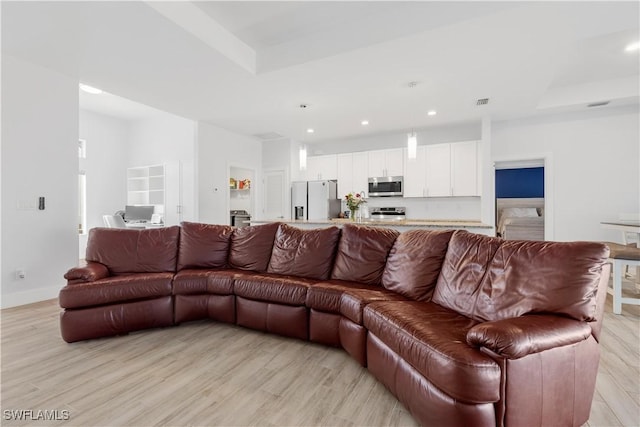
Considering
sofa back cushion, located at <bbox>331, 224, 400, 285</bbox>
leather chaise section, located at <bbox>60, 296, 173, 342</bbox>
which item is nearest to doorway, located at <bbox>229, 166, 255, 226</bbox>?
leather chaise section, located at <bbox>60, 296, 173, 342</bbox>

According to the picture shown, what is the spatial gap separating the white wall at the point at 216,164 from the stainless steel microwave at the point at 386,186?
9.06ft

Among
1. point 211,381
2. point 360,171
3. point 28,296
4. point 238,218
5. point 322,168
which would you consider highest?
point 322,168

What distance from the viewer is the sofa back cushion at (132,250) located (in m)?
2.91

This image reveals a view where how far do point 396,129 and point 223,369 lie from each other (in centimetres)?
521

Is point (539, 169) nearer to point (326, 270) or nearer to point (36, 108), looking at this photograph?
point (326, 270)

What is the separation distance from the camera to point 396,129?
5902mm

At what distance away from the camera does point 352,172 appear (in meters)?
6.36

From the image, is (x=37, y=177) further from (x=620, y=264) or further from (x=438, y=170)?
(x=620, y=264)

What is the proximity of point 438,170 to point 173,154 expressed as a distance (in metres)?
5.51

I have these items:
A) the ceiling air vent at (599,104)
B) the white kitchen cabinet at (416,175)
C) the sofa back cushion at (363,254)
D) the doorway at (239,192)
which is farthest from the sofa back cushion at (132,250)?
the ceiling air vent at (599,104)

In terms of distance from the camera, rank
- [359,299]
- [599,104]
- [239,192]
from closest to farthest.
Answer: [359,299], [599,104], [239,192]

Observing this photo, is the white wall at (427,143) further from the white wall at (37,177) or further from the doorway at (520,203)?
the white wall at (37,177)

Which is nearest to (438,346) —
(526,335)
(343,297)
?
(526,335)

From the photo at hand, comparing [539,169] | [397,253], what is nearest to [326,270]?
[397,253]
